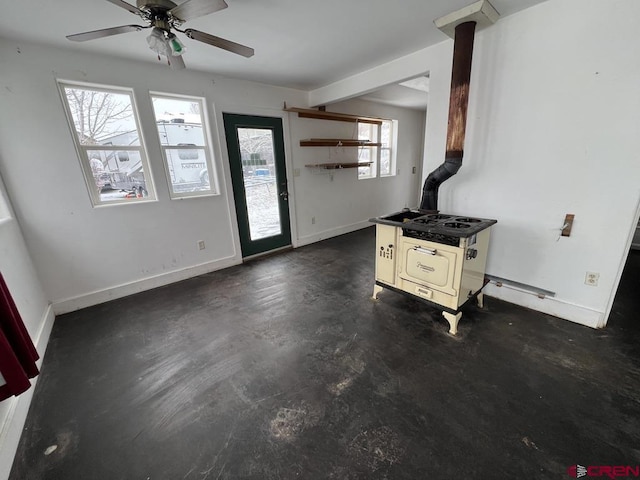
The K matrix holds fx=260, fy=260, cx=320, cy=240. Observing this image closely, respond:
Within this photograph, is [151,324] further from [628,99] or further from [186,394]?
[628,99]

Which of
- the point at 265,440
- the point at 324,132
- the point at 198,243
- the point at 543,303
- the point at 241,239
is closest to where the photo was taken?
the point at 265,440

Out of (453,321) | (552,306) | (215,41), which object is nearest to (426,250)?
(453,321)

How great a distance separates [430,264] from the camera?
6.91 ft

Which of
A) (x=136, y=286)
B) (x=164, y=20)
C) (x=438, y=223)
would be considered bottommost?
(x=136, y=286)

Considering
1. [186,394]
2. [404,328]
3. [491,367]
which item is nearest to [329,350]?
[404,328]

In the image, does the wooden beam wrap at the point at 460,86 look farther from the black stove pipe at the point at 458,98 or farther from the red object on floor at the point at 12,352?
the red object on floor at the point at 12,352

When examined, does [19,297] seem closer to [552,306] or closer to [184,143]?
[184,143]

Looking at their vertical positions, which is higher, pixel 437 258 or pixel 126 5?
pixel 126 5

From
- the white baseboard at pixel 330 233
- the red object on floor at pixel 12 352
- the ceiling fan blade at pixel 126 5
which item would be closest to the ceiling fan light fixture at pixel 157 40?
the ceiling fan blade at pixel 126 5

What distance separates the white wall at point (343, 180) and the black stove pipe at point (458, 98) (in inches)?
90.3

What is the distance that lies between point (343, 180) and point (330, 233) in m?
1.00

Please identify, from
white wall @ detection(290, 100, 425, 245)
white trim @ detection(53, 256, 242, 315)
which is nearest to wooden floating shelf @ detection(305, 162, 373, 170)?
white wall @ detection(290, 100, 425, 245)

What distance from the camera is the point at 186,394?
64.5 inches

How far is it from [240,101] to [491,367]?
3.79 metres
